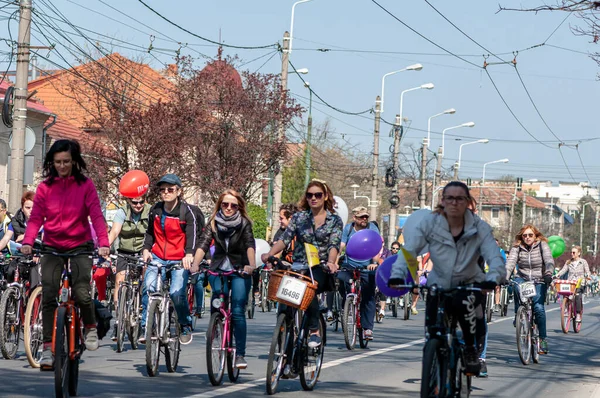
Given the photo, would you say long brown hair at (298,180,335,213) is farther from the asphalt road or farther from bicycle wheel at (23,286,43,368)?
bicycle wheel at (23,286,43,368)

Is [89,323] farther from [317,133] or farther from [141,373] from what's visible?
[317,133]

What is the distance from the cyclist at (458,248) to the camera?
323 inches

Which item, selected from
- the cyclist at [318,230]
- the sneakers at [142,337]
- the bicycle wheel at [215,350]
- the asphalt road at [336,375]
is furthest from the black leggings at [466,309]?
the sneakers at [142,337]

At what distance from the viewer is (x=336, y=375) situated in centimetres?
1155

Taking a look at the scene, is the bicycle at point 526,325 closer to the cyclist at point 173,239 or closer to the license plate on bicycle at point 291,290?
the cyclist at point 173,239

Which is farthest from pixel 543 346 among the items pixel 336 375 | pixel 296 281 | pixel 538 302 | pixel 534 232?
pixel 296 281

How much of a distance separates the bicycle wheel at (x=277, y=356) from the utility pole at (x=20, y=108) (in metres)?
10.7

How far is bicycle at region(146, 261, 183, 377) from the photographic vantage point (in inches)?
415

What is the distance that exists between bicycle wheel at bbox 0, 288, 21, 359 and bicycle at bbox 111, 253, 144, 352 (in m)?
1.23

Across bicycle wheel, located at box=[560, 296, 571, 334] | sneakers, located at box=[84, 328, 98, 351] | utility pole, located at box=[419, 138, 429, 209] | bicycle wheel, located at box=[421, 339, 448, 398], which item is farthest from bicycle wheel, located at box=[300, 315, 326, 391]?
utility pole, located at box=[419, 138, 429, 209]

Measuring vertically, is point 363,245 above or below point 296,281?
above

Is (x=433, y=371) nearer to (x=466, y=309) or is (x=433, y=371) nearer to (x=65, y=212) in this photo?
(x=466, y=309)

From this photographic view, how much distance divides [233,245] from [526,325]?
17.8ft

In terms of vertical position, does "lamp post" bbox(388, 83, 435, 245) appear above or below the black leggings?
above
